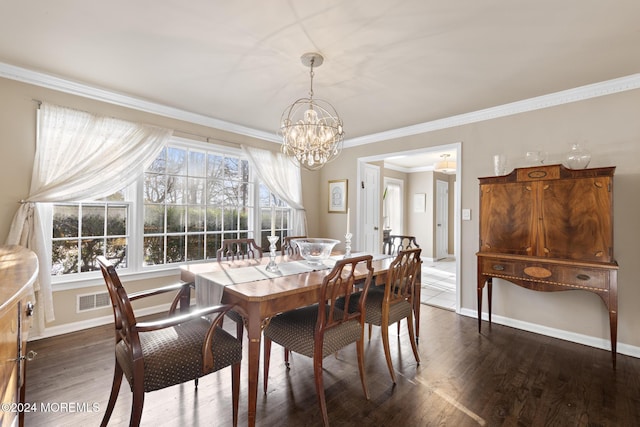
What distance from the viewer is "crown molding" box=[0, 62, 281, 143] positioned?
2.66m

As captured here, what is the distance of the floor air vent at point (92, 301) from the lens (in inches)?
119

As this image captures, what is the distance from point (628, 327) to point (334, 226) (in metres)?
3.64

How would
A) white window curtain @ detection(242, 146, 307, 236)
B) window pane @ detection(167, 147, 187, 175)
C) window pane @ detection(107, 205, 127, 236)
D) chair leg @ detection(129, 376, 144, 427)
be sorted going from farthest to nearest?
white window curtain @ detection(242, 146, 307, 236), window pane @ detection(167, 147, 187, 175), window pane @ detection(107, 205, 127, 236), chair leg @ detection(129, 376, 144, 427)

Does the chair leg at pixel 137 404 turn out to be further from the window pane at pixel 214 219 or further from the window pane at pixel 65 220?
the window pane at pixel 214 219

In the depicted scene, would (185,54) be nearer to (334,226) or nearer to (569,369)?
(334,226)

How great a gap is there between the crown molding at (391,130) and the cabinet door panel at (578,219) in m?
0.94

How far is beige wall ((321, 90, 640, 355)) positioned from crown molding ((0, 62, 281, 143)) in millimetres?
2897

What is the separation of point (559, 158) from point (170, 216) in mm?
4413

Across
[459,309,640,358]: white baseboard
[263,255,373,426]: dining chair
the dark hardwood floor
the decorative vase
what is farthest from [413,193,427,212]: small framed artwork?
[263,255,373,426]: dining chair

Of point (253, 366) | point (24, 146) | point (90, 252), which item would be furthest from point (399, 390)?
point (24, 146)

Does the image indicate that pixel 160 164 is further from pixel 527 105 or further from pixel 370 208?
pixel 527 105

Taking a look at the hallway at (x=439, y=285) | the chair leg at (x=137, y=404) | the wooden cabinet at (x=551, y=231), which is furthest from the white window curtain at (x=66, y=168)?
the hallway at (x=439, y=285)

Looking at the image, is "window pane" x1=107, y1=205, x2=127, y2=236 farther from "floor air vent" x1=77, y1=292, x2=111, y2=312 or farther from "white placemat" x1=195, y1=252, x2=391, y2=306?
"white placemat" x1=195, y1=252, x2=391, y2=306

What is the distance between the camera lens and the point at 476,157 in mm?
3600
